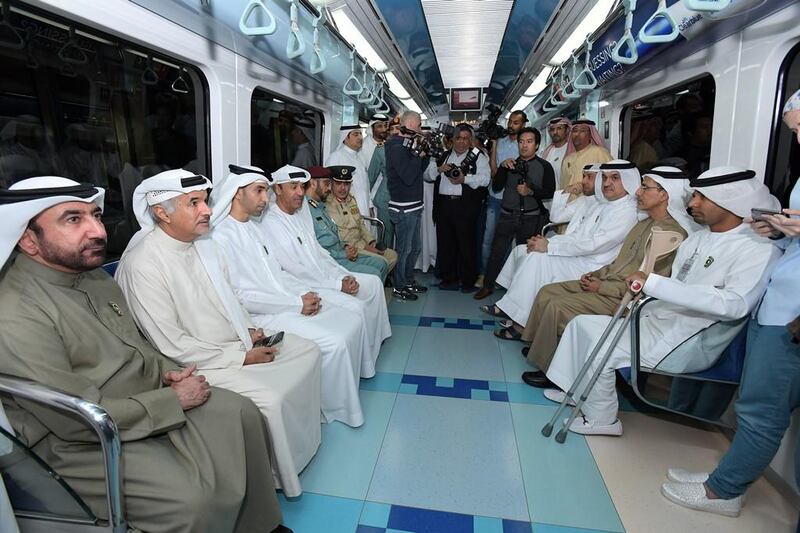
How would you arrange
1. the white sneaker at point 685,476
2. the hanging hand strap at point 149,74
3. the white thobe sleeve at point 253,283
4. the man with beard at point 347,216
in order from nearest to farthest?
the white sneaker at point 685,476 < the hanging hand strap at point 149,74 < the white thobe sleeve at point 253,283 < the man with beard at point 347,216

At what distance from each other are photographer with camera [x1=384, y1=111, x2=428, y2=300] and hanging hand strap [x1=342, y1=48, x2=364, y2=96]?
586mm

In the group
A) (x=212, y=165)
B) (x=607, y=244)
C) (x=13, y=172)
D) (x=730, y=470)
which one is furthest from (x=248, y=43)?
(x=730, y=470)

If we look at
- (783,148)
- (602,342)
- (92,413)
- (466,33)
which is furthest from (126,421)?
(466,33)

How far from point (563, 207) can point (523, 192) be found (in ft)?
1.54

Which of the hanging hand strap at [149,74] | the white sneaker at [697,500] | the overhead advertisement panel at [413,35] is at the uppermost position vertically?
the overhead advertisement panel at [413,35]

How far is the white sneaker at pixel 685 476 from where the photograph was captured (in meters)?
2.29

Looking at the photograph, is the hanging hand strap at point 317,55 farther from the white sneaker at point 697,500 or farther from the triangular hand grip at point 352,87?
the white sneaker at point 697,500

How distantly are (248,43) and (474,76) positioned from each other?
6.07 m

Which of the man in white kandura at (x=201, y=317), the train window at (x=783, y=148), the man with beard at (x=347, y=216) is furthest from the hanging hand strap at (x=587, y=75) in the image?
the man in white kandura at (x=201, y=317)

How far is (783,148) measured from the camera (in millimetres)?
2664

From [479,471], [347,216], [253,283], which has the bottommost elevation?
[479,471]

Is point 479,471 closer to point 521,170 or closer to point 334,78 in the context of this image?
point 521,170

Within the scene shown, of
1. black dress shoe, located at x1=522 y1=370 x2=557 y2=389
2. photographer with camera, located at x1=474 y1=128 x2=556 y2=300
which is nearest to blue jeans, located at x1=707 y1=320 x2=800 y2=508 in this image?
black dress shoe, located at x1=522 y1=370 x2=557 y2=389

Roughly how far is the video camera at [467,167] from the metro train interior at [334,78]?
4.91 ft
